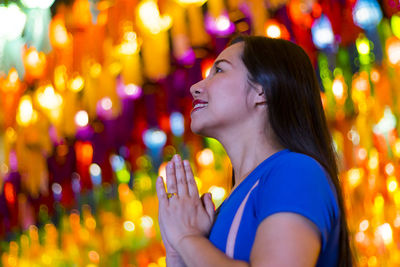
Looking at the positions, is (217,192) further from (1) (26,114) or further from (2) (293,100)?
(2) (293,100)

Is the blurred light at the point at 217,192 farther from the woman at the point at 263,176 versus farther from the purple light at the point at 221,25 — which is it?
the woman at the point at 263,176

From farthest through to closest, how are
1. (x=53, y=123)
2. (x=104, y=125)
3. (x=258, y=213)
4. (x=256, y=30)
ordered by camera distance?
1. (x=104, y=125)
2. (x=53, y=123)
3. (x=256, y=30)
4. (x=258, y=213)

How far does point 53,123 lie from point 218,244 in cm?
261

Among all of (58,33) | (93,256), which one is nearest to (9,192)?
(93,256)

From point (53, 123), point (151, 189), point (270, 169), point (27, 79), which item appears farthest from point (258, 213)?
point (151, 189)

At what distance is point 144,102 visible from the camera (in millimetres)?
4062

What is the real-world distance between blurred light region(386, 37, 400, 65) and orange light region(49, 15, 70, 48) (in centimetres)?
132

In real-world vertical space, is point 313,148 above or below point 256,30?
below

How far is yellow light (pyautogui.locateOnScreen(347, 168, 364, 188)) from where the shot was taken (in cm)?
327

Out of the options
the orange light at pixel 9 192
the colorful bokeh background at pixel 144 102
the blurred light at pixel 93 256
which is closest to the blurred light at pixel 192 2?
the colorful bokeh background at pixel 144 102

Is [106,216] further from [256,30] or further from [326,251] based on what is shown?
[326,251]

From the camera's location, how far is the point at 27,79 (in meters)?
3.12

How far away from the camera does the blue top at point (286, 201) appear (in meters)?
0.83

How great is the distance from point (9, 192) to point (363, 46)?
3195 mm
